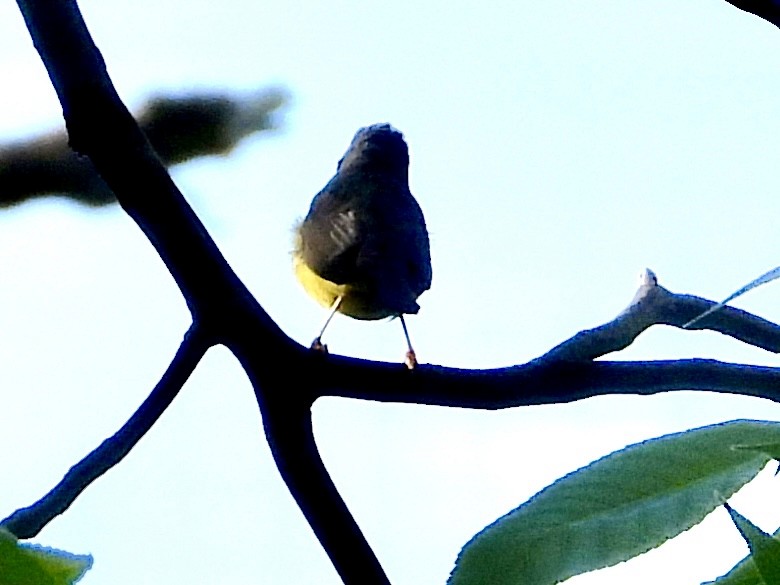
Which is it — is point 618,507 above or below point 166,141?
below

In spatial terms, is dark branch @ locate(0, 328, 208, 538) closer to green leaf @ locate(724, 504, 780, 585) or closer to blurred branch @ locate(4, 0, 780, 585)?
blurred branch @ locate(4, 0, 780, 585)

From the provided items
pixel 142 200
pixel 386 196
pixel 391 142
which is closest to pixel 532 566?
pixel 142 200

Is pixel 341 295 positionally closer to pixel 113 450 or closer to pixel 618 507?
pixel 113 450

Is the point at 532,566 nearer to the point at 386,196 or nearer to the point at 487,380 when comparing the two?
the point at 487,380

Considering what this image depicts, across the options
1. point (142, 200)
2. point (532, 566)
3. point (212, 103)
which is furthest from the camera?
point (212, 103)

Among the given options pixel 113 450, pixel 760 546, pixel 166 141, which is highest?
pixel 166 141

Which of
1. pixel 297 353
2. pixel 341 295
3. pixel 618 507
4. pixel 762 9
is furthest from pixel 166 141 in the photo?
pixel 341 295
